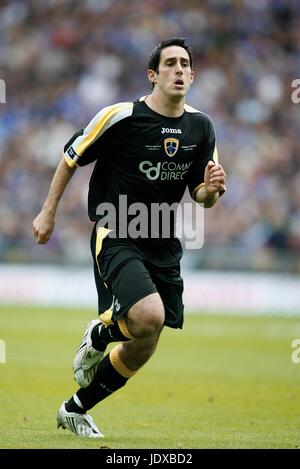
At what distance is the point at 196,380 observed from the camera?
11.3 metres

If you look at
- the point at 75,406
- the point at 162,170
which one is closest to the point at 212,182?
the point at 162,170

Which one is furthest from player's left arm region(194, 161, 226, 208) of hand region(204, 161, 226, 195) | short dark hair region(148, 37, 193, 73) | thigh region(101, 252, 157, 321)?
short dark hair region(148, 37, 193, 73)

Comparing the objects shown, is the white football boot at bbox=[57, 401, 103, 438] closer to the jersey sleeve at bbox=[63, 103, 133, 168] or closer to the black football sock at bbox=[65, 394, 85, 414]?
the black football sock at bbox=[65, 394, 85, 414]

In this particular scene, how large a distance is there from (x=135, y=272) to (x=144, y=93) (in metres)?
17.1

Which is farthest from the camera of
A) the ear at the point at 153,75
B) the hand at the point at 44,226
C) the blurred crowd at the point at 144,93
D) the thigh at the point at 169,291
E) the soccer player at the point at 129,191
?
the blurred crowd at the point at 144,93

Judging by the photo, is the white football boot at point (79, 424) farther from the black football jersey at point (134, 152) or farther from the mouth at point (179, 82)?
the mouth at point (179, 82)

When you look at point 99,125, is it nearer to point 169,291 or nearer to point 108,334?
point 169,291

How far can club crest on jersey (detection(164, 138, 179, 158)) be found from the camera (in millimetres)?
6945

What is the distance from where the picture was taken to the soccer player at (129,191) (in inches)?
268

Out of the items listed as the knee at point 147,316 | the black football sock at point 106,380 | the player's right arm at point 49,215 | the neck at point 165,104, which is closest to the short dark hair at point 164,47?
the neck at point 165,104

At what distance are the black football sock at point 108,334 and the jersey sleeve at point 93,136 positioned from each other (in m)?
1.19

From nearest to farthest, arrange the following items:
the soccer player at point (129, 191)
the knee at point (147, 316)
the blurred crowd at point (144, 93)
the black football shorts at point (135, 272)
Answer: the knee at point (147, 316) < the black football shorts at point (135, 272) < the soccer player at point (129, 191) < the blurred crowd at point (144, 93)

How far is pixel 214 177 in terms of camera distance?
679 centimetres

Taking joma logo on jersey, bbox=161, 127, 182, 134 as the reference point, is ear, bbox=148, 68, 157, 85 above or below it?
above
